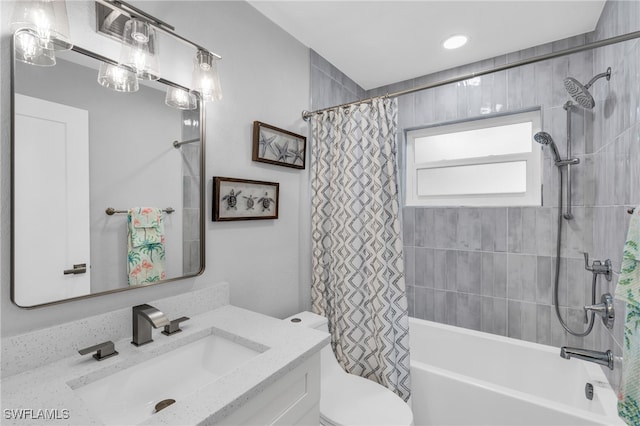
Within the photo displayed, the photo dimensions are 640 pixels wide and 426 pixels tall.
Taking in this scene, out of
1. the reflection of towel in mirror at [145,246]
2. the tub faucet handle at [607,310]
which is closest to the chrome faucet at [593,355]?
the tub faucet handle at [607,310]

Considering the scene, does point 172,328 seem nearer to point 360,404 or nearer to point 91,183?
point 91,183

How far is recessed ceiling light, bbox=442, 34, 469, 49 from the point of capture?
1.99m

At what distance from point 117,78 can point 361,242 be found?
1353 mm

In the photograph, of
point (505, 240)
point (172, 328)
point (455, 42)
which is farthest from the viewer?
point (505, 240)

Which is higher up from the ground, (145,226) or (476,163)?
(476,163)

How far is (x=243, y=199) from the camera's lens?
5.27 ft

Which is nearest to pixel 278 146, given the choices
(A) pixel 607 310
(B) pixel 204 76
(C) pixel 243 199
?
(C) pixel 243 199

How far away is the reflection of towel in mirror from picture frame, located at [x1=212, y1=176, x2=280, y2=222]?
0.29 m

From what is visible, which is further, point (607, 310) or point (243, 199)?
point (243, 199)

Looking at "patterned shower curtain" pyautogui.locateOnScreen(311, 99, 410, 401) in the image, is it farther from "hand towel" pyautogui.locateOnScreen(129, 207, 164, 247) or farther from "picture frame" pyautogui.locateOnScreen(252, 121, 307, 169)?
"hand towel" pyautogui.locateOnScreen(129, 207, 164, 247)

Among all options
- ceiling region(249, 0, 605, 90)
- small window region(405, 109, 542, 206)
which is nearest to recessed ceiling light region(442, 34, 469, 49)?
ceiling region(249, 0, 605, 90)

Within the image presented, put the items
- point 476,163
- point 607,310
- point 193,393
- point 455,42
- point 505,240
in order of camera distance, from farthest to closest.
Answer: point 476,163, point 505,240, point 455,42, point 607,310, point 193,393

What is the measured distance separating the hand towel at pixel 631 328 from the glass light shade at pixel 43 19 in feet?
5.92

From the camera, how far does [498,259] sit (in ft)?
7.31
